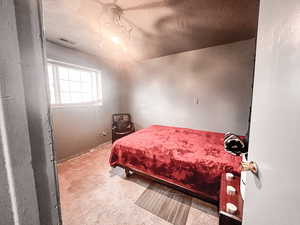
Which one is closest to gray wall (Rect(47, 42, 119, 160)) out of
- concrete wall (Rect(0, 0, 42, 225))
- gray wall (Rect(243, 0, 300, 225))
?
concrete wall (Rect(0, 0, 42, 225))

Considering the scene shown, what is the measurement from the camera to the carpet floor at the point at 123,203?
52.9 inches

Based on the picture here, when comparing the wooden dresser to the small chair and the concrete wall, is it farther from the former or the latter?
the small chair

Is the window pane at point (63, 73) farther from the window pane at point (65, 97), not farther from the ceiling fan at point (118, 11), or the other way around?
the ceiling fan at point (118, 11)

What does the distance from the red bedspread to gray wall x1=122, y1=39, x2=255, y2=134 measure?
0.92 meters

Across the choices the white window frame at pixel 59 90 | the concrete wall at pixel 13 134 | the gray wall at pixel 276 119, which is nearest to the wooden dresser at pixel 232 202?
the gray wall at pixel 276 119

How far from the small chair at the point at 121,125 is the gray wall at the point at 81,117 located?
0.21m

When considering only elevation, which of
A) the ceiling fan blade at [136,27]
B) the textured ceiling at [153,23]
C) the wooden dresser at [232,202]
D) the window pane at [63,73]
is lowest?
the wooden dresser at [232,202]

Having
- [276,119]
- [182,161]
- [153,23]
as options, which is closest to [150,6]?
[153,23]

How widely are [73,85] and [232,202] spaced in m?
3.32

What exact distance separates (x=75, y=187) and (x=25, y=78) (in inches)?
84.6

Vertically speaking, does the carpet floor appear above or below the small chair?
below

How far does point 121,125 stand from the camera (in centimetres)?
357

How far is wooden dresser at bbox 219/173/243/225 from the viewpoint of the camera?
0.82m

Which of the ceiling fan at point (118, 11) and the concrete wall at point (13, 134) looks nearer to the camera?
→ the concrete wall at point (13, 134)
